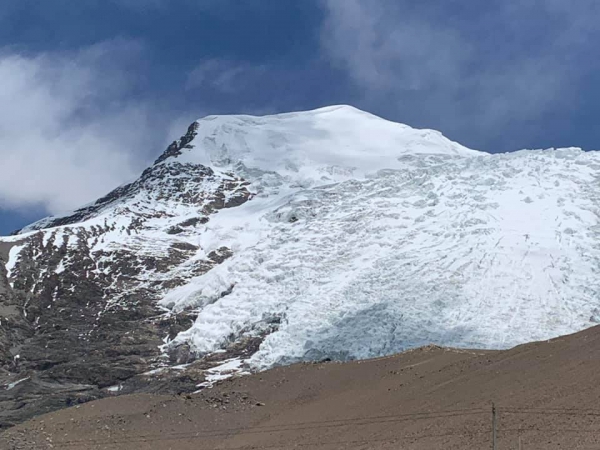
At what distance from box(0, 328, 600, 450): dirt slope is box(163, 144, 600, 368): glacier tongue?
31.0 m

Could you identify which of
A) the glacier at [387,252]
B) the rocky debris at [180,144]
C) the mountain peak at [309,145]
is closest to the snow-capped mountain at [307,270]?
the glacier at [387,252]

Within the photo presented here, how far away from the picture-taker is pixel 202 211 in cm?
12619

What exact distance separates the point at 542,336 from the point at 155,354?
124ft

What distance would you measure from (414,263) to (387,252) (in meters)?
5.42

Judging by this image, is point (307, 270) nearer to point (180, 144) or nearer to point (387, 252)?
point (387, 252)

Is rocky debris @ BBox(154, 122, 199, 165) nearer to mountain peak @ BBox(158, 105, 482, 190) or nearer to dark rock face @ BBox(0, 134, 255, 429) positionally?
mountain peak @ BBox(158, 105, 482, 190)

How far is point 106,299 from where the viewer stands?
101 metres

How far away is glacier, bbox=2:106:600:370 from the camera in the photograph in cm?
7875

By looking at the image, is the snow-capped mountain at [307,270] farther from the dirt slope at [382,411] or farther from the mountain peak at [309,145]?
the dirt slope at [382,411]

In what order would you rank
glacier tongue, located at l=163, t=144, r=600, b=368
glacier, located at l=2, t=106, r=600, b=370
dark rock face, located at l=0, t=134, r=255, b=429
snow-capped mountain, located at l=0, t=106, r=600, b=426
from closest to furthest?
glacier tongue, located at l=163, t=144, r=600, b=368 < glacier, located at l=2, t=106, r=600, b=370 < snow-capped mountain, located at l=0, t=106, r=600, b=426 < dark rock face, located at l=0, t=134, r=255, b=429

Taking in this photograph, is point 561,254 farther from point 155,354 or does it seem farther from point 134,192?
point 134,192

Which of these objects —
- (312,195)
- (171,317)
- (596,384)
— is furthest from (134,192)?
(596,384)

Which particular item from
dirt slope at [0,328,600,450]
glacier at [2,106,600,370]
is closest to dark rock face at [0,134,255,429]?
glacier at [2,106,600,370]

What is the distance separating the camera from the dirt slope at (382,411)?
33938 millimetres
